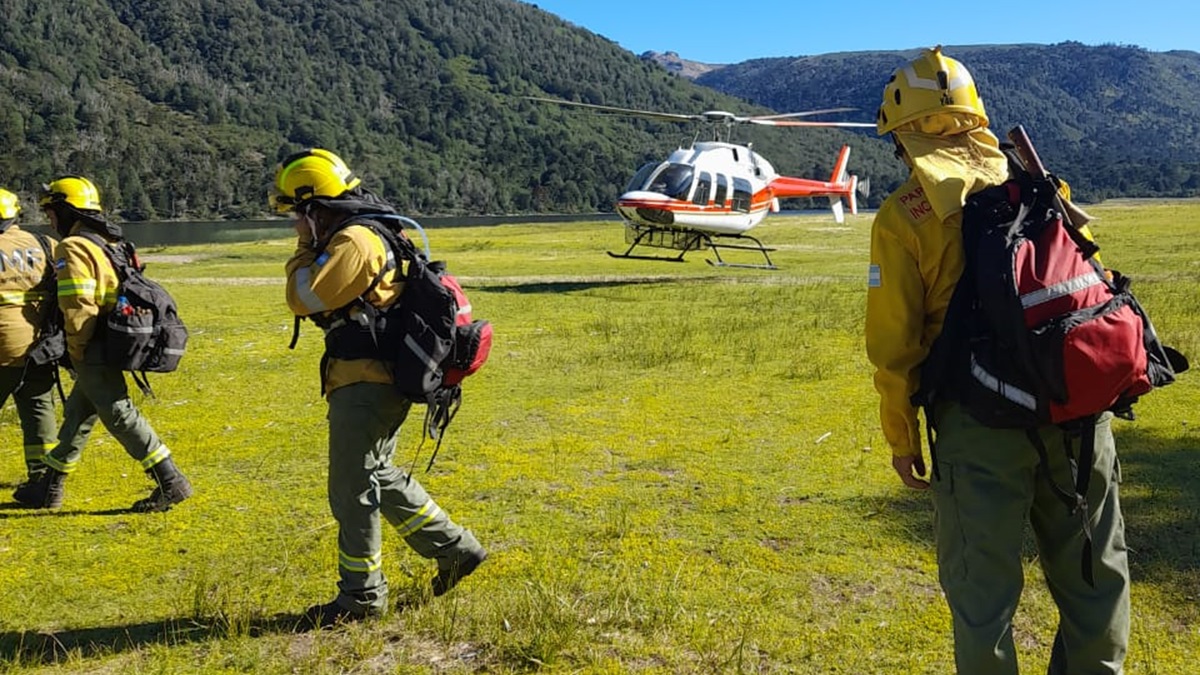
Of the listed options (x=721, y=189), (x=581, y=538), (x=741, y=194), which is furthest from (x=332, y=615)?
(x=741, y=194)

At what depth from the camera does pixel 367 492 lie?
4.03 metres

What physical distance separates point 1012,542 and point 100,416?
17.1 feet

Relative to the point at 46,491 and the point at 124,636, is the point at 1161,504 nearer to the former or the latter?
the point at 124,636

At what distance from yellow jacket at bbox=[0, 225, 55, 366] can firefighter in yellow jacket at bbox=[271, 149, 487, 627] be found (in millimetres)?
2676

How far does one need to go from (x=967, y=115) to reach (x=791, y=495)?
355 cm

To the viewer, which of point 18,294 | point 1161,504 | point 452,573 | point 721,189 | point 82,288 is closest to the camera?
point 452,573

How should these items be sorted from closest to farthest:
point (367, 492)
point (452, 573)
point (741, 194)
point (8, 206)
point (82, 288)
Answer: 1. point (367, 492)
2. point (452, 573)
3. point (82, 288)
4. point (8, 206)
5. point (741, 194)

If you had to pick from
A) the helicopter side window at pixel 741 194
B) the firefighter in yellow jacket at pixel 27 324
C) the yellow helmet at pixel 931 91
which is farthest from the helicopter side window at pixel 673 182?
the yellow helmet at pixel 931 91

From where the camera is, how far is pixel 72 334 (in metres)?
5.20

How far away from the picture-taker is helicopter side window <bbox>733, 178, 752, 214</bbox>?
73.6 ft

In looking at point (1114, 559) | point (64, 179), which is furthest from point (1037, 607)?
point (64, 179)

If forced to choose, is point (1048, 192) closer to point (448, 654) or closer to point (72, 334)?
point (448, 654)

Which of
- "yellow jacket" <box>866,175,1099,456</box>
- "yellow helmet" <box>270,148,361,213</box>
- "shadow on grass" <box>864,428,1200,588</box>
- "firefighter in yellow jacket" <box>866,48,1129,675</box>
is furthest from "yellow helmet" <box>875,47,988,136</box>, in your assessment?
"shadow on grass" <box>864,428,1200,588</box>

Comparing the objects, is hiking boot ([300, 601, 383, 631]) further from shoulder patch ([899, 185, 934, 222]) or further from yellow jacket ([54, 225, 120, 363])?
shoulder patch ([899, 185, 934, 222])
